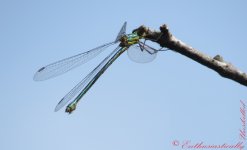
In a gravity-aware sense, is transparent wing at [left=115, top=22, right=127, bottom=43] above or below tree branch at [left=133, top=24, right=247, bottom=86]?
above

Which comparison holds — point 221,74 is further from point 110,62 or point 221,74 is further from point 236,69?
point 110,62

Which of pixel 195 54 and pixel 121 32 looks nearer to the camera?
pixel 195 54

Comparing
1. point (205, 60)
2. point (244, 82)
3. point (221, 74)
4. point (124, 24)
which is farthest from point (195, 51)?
point (124, 24)

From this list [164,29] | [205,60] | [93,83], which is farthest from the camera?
[93,83]

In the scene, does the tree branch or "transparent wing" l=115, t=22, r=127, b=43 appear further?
"transparent wing" l=115, t=22, r=127, b=43

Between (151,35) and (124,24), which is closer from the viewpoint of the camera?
(151,35)

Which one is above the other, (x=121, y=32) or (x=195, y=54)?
(x=121, y=32)
